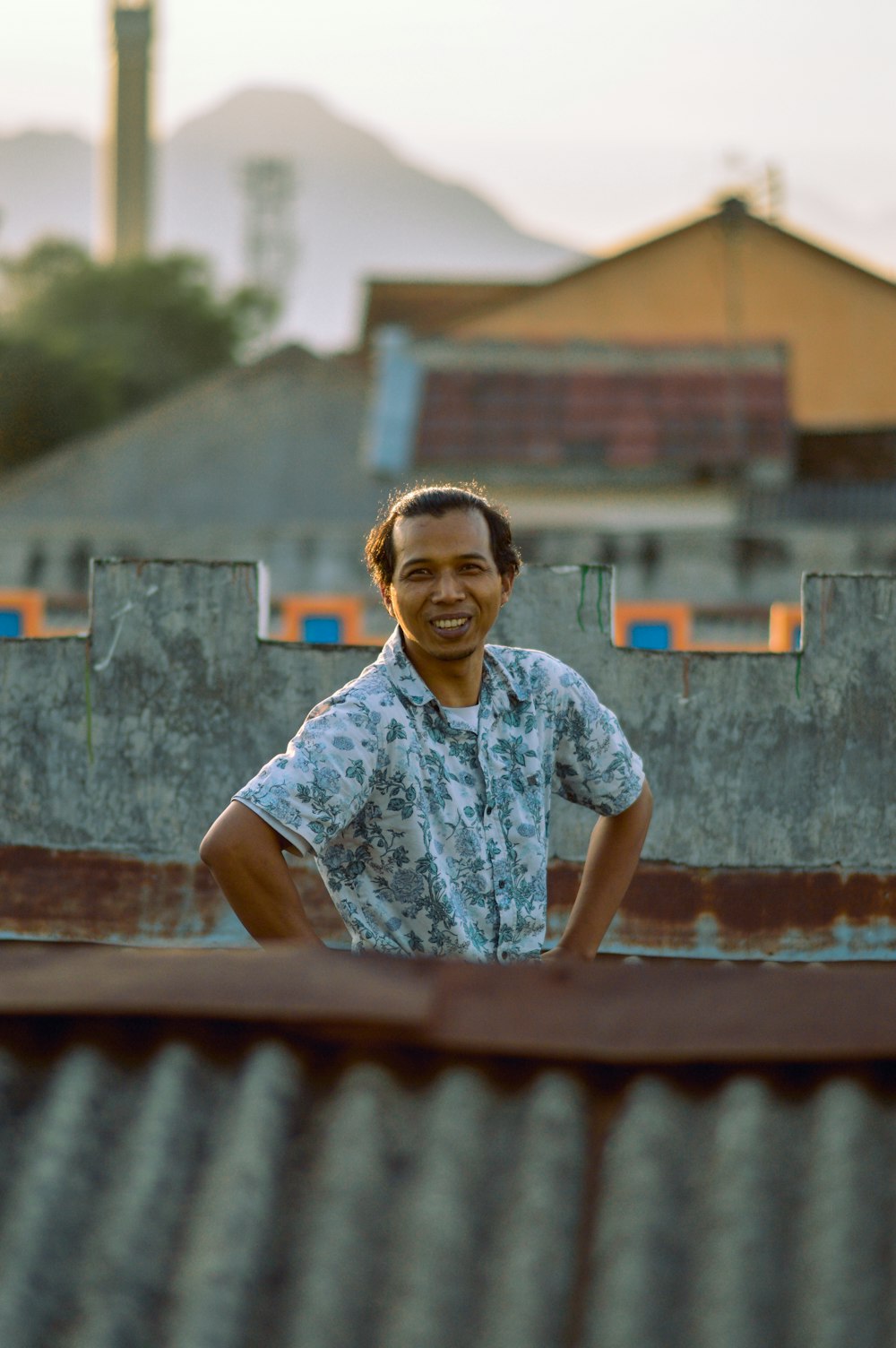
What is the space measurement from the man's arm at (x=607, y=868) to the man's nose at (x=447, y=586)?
61 cm

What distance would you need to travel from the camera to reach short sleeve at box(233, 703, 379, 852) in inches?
109

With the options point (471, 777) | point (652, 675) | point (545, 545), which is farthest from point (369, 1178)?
point (545, 545)

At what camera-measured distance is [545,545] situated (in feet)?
40.0

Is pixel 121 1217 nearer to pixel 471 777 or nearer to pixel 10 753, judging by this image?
pixel 471 777

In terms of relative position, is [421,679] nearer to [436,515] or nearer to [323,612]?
[436,515]

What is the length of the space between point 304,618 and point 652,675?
8.73 feet

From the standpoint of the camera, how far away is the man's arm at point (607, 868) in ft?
10.8

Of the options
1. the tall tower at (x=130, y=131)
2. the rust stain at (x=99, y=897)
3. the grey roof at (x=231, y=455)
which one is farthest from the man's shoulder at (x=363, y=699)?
the tall tower at (x=130, y=131)

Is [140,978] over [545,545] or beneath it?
beneath

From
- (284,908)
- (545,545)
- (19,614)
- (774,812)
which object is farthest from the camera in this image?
(545,545)

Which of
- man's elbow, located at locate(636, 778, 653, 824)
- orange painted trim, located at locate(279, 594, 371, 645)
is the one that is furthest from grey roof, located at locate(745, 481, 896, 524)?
man's elbow, located at locate(636, 778, 653, 824)

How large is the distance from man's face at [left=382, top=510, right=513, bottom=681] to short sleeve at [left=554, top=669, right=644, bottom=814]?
9.4 inches

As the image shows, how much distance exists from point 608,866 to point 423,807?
1.93ft

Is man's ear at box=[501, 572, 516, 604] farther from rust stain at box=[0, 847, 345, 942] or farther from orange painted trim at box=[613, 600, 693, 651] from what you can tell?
orange painted trim at box=[613, 600, 693, 651]
